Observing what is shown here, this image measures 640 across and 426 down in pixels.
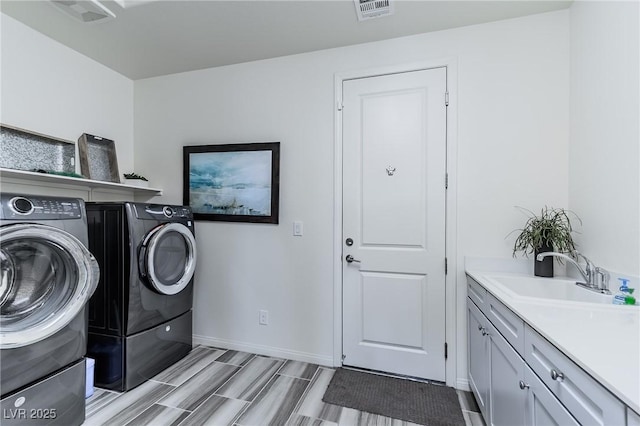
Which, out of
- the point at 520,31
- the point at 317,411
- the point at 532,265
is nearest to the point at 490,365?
the point at 532,265

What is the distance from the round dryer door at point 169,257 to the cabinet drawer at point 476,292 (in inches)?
82.5

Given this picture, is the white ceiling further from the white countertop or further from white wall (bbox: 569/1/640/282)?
the white countertop

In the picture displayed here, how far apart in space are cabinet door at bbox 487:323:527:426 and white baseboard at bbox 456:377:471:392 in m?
0.59

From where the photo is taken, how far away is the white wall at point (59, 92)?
2020 millimetres

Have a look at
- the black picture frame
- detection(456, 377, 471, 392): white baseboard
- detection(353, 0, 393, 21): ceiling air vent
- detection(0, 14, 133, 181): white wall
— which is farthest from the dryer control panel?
detection(456, 377, 471, 392): white baseboard

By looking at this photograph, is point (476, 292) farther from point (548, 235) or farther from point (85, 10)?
point (85, 10)

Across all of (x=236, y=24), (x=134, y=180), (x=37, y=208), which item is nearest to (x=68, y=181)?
A: (x=134, y=180)

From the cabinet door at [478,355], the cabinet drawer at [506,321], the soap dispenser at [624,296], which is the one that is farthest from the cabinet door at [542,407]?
the soap dispenser at [624,296]

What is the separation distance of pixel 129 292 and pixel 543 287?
8.46 feet

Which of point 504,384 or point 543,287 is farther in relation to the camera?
point 543,287

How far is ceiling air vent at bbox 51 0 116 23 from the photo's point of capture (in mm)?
1821

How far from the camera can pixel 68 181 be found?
217 centimetres

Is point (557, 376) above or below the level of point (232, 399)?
above

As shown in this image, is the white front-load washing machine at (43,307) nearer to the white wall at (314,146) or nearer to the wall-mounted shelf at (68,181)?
the wall-mounted shelf at (68,181)
